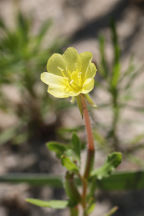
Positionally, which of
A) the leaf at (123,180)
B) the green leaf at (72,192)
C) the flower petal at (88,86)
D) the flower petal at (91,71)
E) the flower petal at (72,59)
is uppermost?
the flower petal at (72,59)

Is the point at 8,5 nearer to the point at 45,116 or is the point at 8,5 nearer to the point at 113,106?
the point at 45,116

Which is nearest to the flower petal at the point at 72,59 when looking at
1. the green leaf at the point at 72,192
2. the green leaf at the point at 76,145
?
the green leaf at the point at 76,145

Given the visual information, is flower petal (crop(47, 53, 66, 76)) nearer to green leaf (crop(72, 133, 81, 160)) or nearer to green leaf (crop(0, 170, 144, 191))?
green leaf (crop(72, 133, 81, 160))

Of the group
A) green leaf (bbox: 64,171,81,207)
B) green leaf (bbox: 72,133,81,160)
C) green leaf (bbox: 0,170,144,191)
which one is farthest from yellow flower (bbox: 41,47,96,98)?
green leaf (bbox: 0,170,144,191)

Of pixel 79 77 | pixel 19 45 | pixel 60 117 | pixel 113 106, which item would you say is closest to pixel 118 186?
pixel 113 106

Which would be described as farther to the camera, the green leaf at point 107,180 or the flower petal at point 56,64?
the green leaf at point 107,180

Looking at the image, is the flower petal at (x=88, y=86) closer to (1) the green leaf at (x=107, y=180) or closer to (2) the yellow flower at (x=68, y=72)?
(2) the yellow flower at (x=68, y=72)
